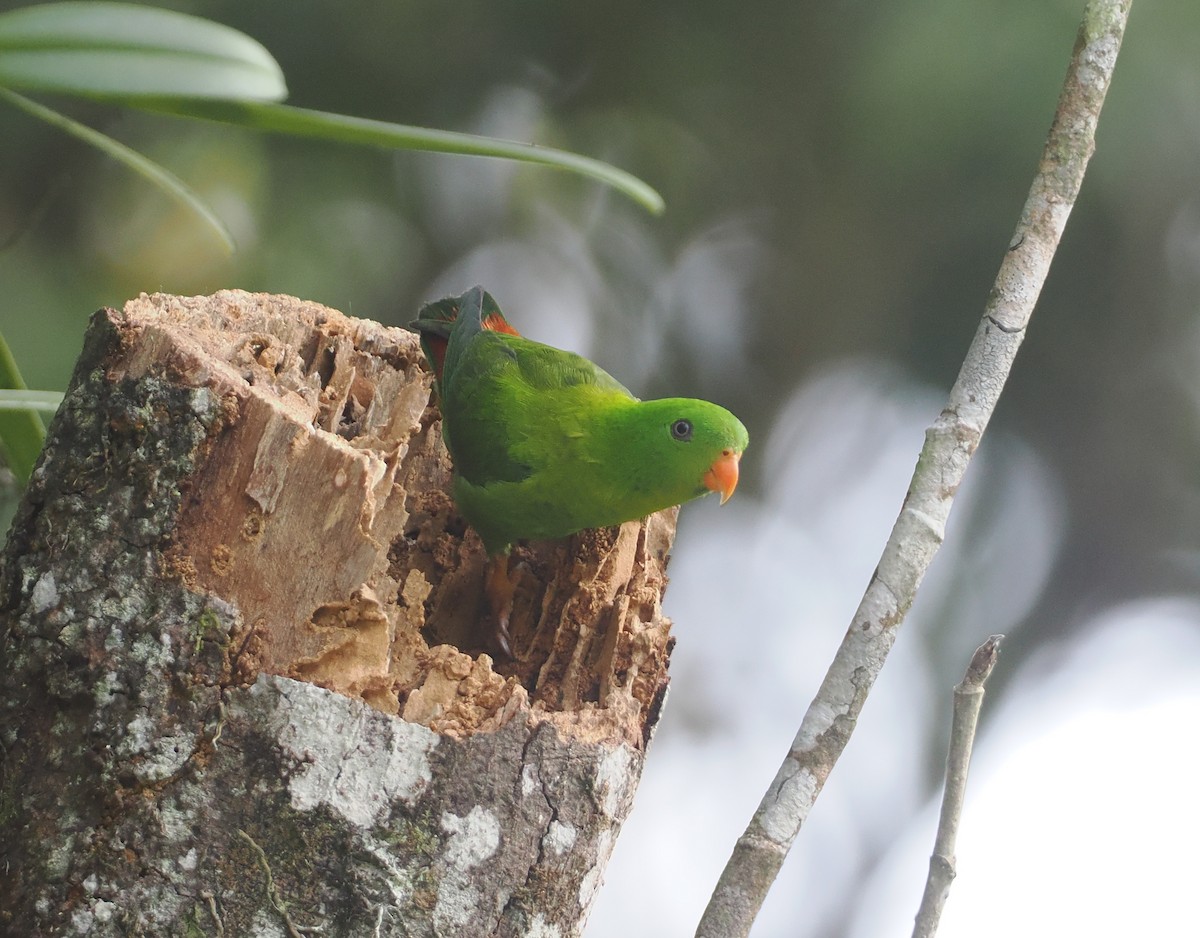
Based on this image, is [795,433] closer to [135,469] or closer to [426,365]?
[426,365]

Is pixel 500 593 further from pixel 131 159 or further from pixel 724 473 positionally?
pixel 131 159

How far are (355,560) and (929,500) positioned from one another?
3.55ft

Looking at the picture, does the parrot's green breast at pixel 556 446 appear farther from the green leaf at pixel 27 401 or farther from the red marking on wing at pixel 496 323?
the green leaf at pixel 27 401

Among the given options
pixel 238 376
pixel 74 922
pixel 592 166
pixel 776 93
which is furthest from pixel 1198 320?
pixel 74 922

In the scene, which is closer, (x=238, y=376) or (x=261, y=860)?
(x=261, y=860)

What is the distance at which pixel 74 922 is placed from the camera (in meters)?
1.54

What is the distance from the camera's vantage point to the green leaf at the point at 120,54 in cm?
139

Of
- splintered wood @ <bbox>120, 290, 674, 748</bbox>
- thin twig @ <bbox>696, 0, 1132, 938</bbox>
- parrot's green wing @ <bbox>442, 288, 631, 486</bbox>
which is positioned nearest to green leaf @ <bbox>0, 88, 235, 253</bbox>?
splintered wood @ <bbox>120, 290, 674, 748</bbox>

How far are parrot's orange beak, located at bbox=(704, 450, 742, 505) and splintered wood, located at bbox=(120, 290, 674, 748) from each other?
0.27 meters

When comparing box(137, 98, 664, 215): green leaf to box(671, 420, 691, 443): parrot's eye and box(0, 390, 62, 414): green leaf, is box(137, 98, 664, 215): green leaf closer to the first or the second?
box(0, 390, 62, 414): green leaf

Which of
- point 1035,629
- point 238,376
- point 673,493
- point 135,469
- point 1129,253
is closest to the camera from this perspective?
point 135,469

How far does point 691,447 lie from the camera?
2.79 meters

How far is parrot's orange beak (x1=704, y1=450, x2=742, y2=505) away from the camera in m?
2.81

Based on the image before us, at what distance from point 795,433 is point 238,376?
11.8ft
